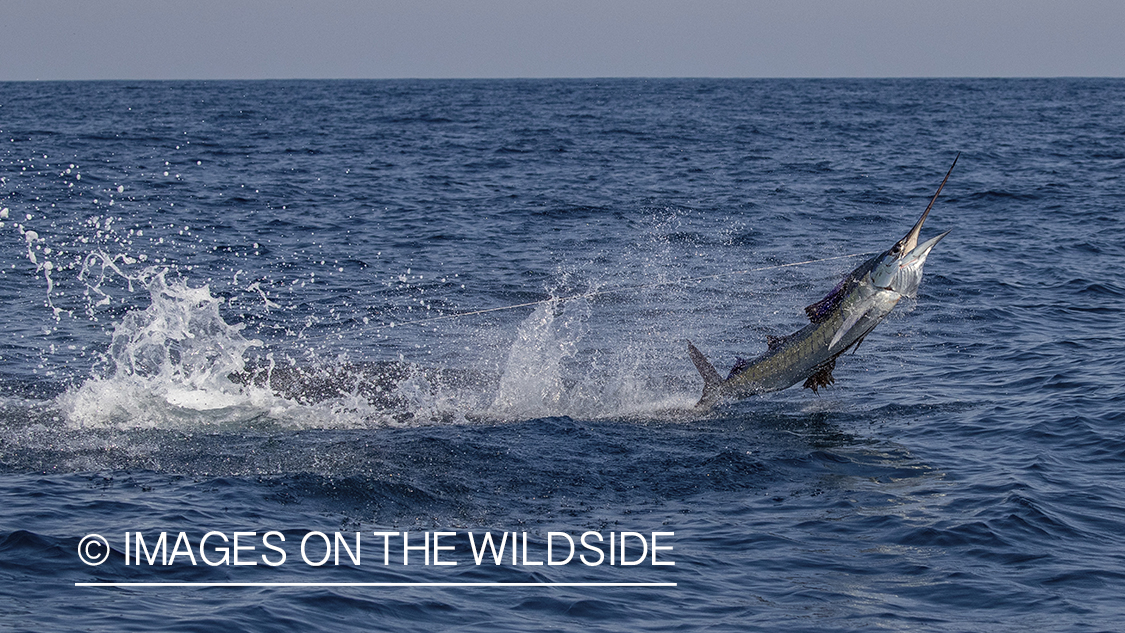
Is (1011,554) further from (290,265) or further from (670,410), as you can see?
(290,265)

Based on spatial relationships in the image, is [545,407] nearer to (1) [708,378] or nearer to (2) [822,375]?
(1) [708,378]

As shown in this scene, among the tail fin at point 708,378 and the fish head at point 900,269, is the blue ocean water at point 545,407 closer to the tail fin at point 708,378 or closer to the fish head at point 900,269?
Result: the tail fin at point 708,378

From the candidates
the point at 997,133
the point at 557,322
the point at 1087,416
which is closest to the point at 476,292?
the point at 557,322

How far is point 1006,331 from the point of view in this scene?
20.7 metres

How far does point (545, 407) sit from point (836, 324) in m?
4.44

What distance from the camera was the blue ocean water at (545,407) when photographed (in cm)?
1020

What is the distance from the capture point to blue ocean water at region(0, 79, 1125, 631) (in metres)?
10.2

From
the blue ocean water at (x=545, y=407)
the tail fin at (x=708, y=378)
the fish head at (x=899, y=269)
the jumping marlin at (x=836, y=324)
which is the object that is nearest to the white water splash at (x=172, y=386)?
the blue ocean water at (x=545, y=407)

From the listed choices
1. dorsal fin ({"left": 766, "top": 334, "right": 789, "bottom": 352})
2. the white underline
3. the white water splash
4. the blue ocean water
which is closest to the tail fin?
the blue ocean water

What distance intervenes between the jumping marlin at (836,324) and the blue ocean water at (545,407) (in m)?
0.76

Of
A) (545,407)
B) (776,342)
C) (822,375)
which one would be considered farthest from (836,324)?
(545,407)

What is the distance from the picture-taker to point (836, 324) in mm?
14070

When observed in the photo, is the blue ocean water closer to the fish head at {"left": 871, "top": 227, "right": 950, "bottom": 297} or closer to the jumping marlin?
the jumping marlin

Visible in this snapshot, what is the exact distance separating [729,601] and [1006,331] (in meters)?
12.7
